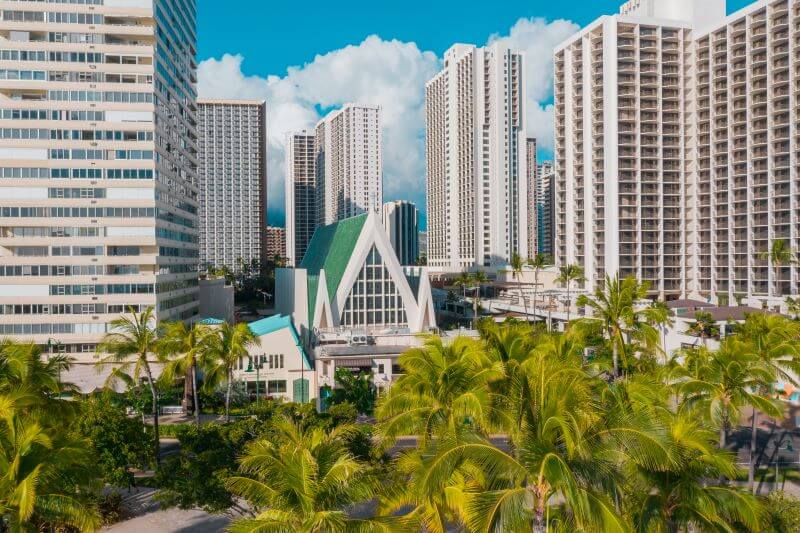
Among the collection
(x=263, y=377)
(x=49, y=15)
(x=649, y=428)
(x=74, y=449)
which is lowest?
(x=263, y=377)

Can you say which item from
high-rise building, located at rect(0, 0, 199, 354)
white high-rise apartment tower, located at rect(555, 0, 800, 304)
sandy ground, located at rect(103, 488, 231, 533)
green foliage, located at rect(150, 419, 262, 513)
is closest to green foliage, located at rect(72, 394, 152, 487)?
sandy ground, located at rect(103, 488, 231, 533)

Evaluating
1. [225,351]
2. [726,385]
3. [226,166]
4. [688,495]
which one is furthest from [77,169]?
[226,166]

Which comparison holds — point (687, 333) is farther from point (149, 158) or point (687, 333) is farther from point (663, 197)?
point (149, 158)

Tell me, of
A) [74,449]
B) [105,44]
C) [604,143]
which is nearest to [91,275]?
[105,44]

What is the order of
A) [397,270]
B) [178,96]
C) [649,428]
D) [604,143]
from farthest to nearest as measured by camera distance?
[604,143]
[178,96]
[397,270]
[649,428]

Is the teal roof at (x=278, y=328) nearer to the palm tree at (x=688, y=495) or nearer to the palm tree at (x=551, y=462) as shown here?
the palm tree at (x=688, y=495)

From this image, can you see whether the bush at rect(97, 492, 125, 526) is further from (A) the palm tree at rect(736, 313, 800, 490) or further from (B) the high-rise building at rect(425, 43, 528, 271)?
(B) the high-rise building at rect(425, 43, 528, 271)

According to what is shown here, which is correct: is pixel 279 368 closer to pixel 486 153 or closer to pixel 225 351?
pixel 225 351
